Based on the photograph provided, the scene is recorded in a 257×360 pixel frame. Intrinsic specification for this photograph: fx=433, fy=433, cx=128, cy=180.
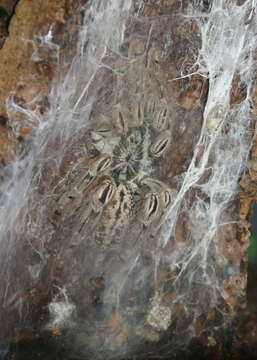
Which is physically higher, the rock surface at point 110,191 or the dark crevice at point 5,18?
the dark crevice at point 5,18

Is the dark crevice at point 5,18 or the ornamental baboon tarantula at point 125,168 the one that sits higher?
the dark crevice at point 5,18

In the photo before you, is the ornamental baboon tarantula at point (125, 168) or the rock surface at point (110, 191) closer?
the rock surface at point (110, 191)

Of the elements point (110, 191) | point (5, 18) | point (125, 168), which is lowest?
point (110, 191)

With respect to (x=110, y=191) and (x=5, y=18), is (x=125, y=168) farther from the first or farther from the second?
(x=5, y=18)

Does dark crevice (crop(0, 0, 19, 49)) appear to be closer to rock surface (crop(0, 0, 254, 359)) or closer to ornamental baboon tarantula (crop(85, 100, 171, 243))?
rock surface (crop(0, 0, 254, 359))

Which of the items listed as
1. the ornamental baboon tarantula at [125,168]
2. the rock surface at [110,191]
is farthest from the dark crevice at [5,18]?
the ornamental baboon tarantula at [125,168]

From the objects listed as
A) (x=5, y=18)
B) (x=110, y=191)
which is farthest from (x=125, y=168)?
(x=5, y=18)

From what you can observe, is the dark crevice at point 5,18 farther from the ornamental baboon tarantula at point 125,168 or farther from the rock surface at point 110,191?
the ornamental baboon tarantula at point 125,168

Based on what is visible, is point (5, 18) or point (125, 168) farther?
point (125, 168)

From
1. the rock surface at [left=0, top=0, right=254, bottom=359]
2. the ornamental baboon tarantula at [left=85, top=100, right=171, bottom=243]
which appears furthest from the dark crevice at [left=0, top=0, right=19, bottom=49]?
the ornamental baboon tarantula at [left=85, top=100, right=171, bottom=243]

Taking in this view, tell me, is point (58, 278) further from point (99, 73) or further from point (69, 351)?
point (99, 73)

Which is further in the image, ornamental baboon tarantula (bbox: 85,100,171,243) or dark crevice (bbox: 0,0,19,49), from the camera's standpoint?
ornamental baboon tarantula (bbox: 85,100,171,243)

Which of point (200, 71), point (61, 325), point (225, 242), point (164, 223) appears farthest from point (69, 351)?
point (200, 71)

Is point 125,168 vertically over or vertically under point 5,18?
under
